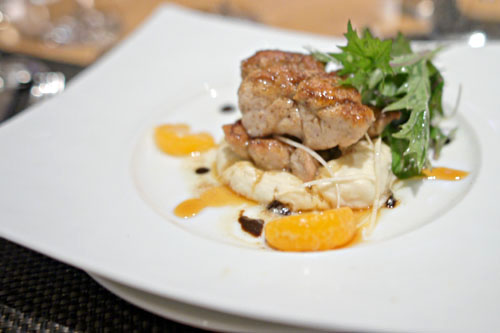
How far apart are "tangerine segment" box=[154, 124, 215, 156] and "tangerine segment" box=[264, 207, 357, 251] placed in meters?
1.47

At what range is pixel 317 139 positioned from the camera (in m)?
2.95

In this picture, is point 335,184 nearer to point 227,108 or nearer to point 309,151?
point 309,151

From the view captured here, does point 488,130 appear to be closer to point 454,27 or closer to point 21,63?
point 454,27

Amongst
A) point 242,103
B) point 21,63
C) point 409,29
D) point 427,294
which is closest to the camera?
point 427,294

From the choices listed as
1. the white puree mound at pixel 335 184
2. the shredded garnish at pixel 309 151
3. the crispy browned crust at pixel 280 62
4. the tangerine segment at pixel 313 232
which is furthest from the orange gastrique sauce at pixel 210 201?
the crispy browned crust at pixel 280 62

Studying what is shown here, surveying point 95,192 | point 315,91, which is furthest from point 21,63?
point 315,91

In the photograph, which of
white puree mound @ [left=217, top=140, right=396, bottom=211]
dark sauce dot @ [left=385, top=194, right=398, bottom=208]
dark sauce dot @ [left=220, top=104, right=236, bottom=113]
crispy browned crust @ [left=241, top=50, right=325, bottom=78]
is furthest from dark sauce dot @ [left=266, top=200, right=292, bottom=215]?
dark sauce dot @ [left=220, top=104, right=236, bottom=113]

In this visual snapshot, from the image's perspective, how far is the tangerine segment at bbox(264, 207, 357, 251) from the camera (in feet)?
8.16

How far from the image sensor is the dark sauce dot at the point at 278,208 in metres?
3.01

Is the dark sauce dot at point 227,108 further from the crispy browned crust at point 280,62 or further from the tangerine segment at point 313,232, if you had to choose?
the tangerine segment at point 313,232

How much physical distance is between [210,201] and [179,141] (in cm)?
82

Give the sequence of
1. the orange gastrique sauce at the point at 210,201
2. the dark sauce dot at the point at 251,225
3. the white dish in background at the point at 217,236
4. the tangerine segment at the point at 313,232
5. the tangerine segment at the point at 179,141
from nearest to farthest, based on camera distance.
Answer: the white dish in background at the point at 217,236 → the tangerine segment at the point at 313,232 → the dark sauce dot at the point at 251,225 → the orange gastrique sauce at the point at 210,201 → the tangerine segment at the point at 179,141

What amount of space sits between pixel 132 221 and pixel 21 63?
373 cm

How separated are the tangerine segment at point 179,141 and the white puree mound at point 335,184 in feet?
2.36
